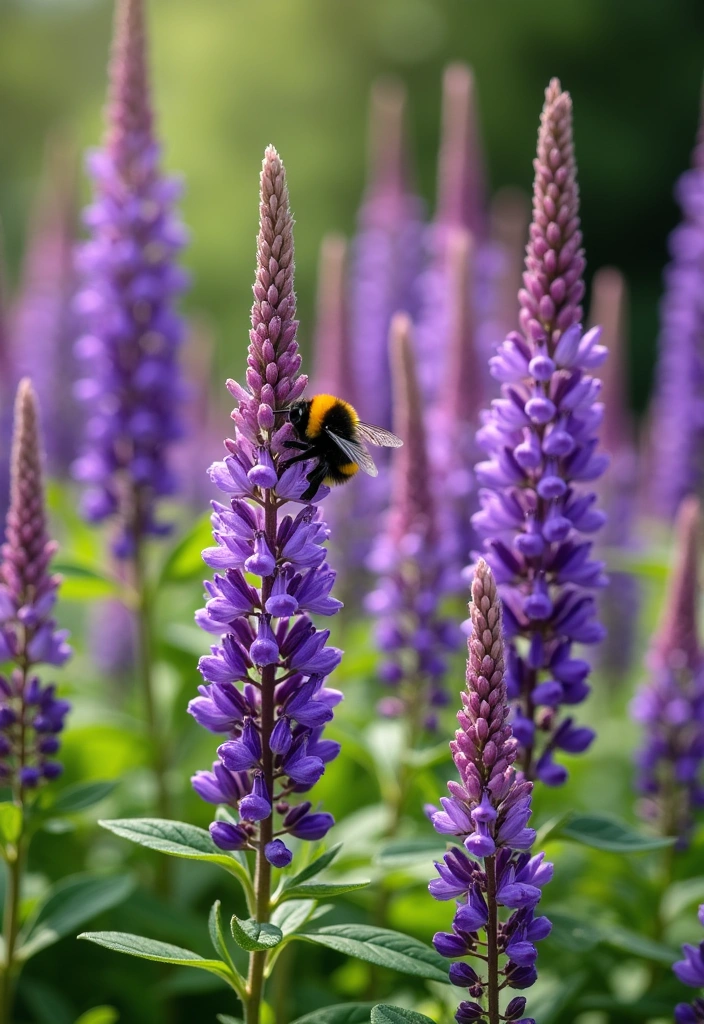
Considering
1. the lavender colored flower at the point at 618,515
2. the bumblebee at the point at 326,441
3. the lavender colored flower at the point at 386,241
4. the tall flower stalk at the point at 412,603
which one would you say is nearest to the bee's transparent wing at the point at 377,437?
the bumblebee at the point at 326,441

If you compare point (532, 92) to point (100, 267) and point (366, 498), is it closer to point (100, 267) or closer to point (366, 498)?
point (366, 498)

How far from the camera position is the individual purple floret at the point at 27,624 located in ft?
10.7

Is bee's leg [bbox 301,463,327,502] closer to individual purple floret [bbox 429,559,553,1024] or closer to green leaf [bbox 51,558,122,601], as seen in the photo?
individual purple floret [bbox 429,559,553,1024]

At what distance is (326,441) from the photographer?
9.96ft

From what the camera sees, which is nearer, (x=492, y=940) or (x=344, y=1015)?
(x=492, y=940)

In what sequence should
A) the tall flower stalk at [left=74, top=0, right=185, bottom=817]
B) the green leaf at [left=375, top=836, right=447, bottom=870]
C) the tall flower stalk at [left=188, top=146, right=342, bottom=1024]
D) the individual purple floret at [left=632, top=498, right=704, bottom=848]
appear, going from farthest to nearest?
the tall flower stalk at [left=74, top=0, right=185, bottom=817]
the individual purple floret at [left=632, top=498, right=704, bottom=848]
the green leaf at [left=375, top=836, right=447, bottom=870]
the tall flower stalk at [left=188, top=146, right=342, bottom=1024]

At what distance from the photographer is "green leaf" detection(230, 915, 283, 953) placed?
7.99ft

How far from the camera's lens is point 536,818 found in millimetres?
3867

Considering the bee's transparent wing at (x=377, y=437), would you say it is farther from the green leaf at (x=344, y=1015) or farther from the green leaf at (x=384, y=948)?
the green leaf at (x=344, y=1015)

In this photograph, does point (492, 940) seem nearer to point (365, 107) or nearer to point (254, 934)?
point (254, 934)

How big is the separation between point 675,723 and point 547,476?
5.63 feet

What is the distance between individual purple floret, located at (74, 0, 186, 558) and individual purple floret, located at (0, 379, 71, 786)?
5.20 ft

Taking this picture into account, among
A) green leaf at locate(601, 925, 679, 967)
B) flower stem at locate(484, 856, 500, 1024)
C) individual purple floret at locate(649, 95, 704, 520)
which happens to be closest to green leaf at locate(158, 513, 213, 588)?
green leaf at locate(601, 925, 679, 967)

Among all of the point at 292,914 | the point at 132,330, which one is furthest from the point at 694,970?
the point at 132,330
